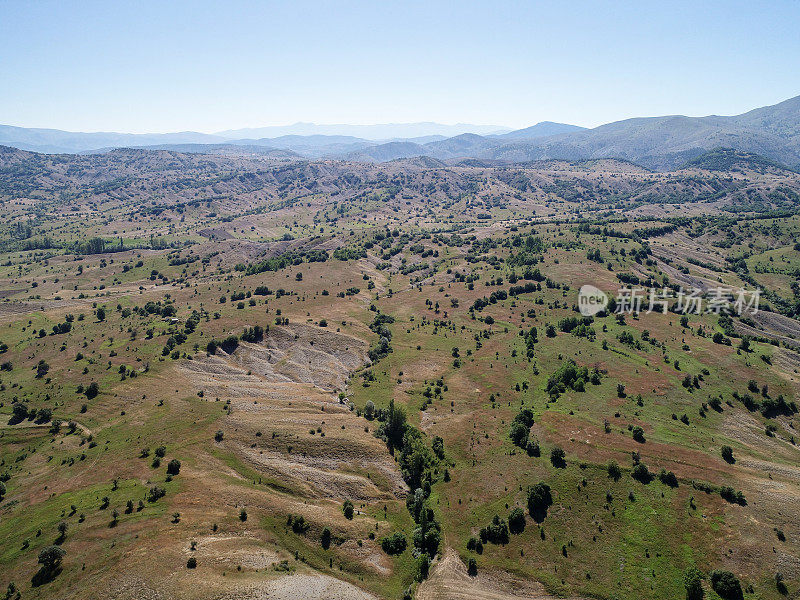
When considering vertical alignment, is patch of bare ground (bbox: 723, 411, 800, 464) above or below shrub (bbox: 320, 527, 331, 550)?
below

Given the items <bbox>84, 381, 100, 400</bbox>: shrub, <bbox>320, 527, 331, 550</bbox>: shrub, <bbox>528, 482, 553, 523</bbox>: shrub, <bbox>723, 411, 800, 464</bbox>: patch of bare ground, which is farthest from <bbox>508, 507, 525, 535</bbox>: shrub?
<bbox>84, 381, 100, 400</bbox>: shrub

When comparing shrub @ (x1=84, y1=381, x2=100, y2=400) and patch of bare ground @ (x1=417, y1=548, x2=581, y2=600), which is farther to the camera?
shrub @ (x1=84, y1=381, x2=100, y2=400)

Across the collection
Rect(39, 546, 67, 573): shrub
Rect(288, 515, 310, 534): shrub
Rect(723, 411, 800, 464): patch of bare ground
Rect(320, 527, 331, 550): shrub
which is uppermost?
Rect(39, 546, 67, 573): shrub

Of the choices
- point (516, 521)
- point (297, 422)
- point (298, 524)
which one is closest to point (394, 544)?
point (298, 524)

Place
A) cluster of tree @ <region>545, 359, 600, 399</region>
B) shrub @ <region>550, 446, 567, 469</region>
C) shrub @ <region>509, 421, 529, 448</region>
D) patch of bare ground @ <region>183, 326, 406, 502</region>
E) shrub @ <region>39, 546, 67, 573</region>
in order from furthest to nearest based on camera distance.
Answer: cluster of tree @ <region>545, 359, 600, 399</region>, shrub @ <region>509, 421, 529, 448</region>, shrub @ <region>550, 446, 567, 469</region>, patch of bare ground @ <region>183, 326, 406, 502</region>, shrub @ <region>39, 546, 67, 573</region>

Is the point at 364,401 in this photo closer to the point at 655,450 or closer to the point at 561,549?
the point at 561,549

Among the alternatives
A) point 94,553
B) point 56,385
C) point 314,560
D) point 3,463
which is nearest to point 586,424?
point 314,560

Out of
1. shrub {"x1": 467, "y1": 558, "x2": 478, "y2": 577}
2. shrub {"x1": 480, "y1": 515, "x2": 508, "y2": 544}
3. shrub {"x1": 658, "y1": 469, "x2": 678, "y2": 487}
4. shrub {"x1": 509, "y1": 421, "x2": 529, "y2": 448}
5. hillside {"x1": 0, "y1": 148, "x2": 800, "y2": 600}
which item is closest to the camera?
hillside {"x1": 0, "y1": 148, "x2": 800, "y2": 600}

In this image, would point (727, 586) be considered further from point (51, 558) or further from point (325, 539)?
point (51, 558)

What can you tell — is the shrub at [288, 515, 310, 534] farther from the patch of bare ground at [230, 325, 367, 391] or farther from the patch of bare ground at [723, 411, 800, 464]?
the patch of bare ground at [723, 411, 800, 464]
